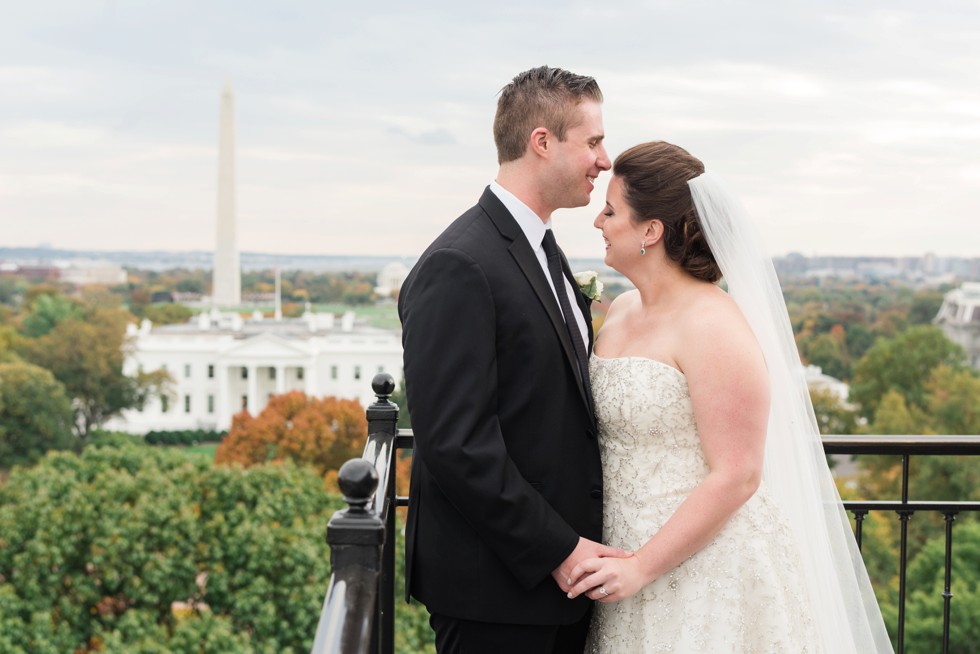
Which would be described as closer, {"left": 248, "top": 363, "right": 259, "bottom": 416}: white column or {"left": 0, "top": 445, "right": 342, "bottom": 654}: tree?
{"left": 0, "top": 445, "right": 342, "bottom": 654}: tree

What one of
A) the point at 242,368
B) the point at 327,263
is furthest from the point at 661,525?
the point at 327,263

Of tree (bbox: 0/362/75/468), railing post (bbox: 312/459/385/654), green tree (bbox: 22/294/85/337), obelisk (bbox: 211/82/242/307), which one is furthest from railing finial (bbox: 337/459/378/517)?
obelisk (bbox: 211/82/242/307)

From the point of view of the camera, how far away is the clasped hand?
2549mm

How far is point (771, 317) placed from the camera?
305 centimetres

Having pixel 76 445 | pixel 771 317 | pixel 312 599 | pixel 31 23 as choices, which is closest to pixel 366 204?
pixel 31 23

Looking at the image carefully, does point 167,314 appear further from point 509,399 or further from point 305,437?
point 509,399

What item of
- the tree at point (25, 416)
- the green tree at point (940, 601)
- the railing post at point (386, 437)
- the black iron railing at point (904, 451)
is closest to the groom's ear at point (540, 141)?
the railing post at point (386, 437)

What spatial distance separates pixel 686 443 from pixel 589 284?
58cm

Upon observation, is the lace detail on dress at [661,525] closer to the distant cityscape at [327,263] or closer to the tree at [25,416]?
the tree at [25,416]

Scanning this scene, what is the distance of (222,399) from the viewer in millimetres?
65562

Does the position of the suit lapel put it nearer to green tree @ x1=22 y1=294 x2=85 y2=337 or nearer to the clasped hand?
the clasped hand

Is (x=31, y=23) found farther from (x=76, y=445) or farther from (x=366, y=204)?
(x=76, y=445)

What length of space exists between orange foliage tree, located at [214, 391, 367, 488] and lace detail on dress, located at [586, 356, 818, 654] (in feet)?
112

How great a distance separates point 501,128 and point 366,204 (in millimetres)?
73282
